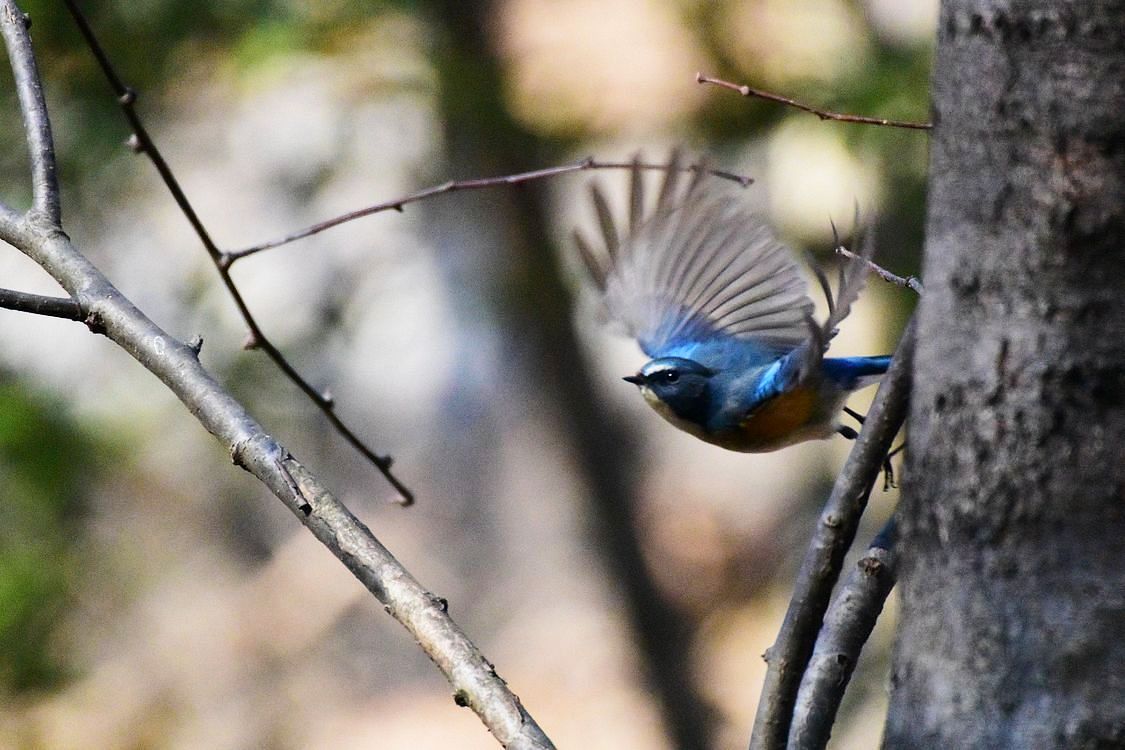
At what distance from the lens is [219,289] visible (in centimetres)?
492

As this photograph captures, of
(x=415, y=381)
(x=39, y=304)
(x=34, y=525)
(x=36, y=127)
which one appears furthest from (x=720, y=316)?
(x=415, y=381)

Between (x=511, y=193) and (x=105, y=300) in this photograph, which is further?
(x=511, y=193)

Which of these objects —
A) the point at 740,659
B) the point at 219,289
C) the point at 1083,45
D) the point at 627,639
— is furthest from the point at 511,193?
the point at 1083,45

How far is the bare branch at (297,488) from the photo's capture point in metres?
1.25

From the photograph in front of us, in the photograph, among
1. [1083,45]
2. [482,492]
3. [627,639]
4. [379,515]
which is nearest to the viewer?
[1083,45]

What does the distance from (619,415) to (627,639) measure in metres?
1.32

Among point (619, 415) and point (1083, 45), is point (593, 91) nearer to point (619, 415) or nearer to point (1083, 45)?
point (619, 415)

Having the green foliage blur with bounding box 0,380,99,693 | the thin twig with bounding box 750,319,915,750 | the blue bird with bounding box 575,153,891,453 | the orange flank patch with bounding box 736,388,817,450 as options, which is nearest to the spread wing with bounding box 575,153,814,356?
the blue bird with bounding box 575,153,891,453

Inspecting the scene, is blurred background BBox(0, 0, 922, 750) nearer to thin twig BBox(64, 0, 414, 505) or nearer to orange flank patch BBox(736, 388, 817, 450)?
orange flank patch BBox(736, 388, 817, 450)

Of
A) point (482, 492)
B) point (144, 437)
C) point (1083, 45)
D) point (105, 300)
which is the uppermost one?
point (482, 492)

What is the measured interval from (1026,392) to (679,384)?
6.12 feet

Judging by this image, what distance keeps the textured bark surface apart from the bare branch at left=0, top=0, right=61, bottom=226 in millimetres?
1192

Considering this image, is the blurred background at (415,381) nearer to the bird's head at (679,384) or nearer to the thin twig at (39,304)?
the bird's head at (679,384)

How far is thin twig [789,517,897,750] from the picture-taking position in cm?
121
